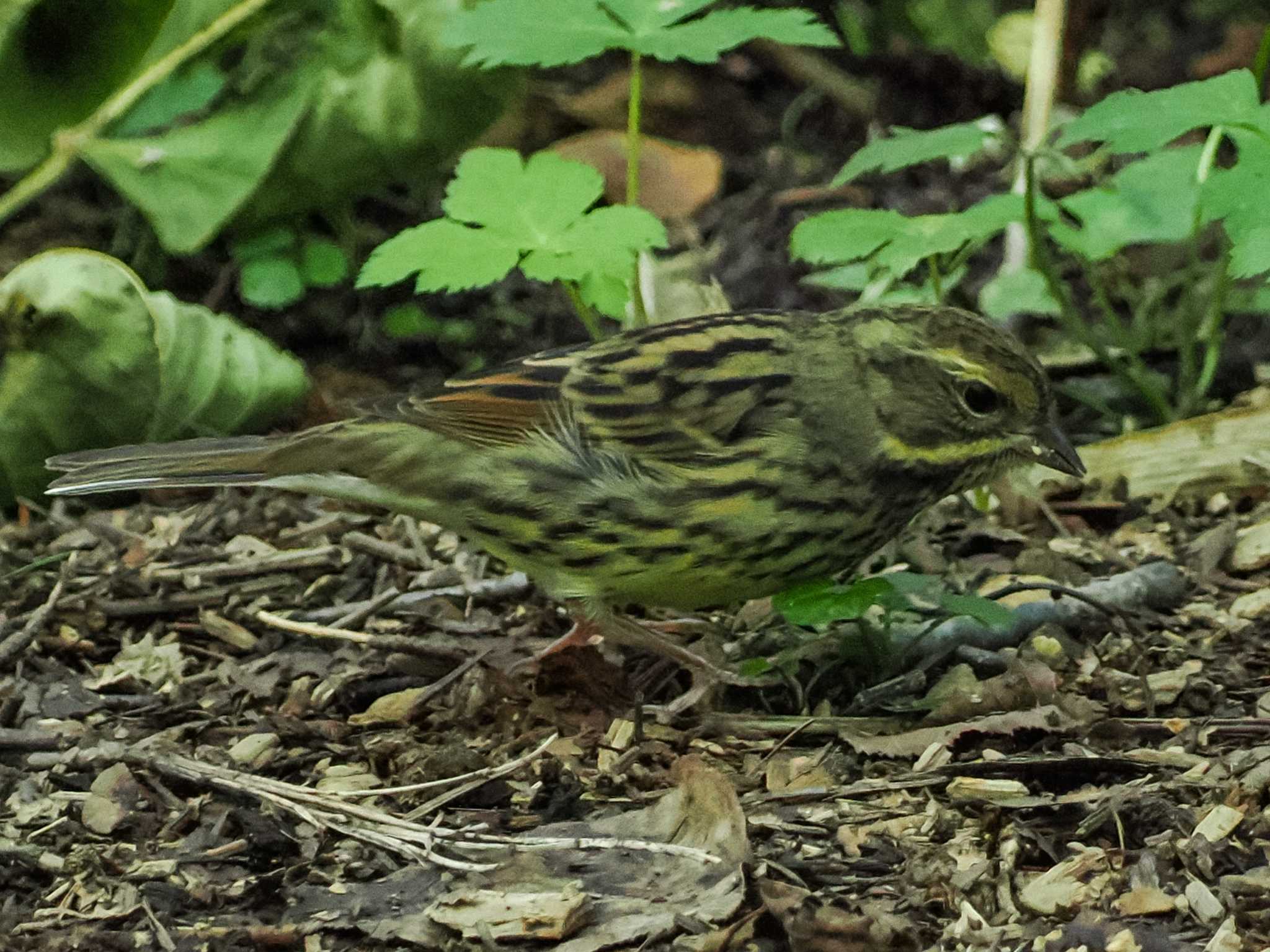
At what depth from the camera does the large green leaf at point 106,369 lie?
570 centimetres

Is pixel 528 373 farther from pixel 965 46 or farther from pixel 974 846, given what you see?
pixel 965 46

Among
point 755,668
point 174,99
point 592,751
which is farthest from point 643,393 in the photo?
point 174,99

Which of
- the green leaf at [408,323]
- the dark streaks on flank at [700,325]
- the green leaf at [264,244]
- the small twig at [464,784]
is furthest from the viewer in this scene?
the green leaf at [408,323]

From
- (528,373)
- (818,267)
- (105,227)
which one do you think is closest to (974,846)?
(528,373)

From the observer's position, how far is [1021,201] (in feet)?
17.8

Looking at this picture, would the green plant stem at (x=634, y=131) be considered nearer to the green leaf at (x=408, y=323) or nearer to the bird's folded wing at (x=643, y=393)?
the bird's folded wing at (x=643, y=393)

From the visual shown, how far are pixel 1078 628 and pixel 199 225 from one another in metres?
3.68

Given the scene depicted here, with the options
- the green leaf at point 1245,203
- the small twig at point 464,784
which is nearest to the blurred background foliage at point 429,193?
the green leaf at point 1245,203

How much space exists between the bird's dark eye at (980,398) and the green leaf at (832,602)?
0.53 m

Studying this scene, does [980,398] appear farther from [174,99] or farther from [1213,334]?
[174,99]

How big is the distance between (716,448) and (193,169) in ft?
10.2

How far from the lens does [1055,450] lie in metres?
4.49

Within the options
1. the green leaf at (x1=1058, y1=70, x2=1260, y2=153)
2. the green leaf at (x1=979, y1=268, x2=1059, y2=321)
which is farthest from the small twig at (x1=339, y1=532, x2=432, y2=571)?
the green leaf at (x1=1058, y1=70, x2=1260, y2=153)

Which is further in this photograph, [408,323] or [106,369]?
[408,323]
